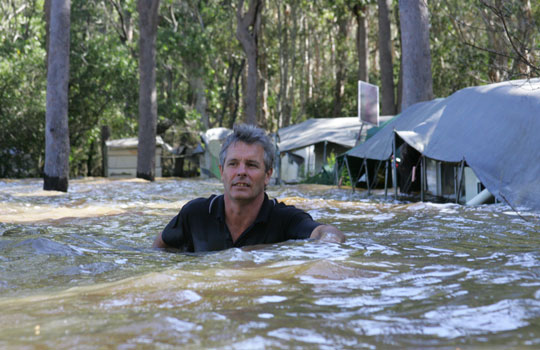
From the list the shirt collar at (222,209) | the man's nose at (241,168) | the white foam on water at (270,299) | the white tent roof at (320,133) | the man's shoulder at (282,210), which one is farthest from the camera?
the white tent roof at (320,133)

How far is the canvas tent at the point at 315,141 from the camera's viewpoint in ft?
78.4

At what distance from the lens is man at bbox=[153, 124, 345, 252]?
5.32 metres

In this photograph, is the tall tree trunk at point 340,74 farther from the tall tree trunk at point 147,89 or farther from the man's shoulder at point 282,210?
the man's shoulder at point 282,210

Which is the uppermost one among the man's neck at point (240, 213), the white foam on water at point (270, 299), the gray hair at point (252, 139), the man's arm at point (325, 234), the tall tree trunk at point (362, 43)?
the tall tree trunk at point (362, 43)

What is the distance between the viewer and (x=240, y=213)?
5441 millimetres

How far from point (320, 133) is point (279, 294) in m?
21.0

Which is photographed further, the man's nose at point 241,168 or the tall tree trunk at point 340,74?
the tall tree trunk at point 340,74

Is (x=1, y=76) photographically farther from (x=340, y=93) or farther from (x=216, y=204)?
(x=216, y=204)

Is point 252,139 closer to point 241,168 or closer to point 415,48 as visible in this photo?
point 241,168

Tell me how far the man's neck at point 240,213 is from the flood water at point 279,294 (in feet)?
0.98

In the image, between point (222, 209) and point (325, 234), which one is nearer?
point (325, 234)

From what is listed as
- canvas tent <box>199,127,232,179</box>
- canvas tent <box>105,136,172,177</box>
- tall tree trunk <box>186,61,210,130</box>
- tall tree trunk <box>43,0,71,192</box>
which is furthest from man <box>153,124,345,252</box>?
tall tree trunk <box>186,61,210,130</box>

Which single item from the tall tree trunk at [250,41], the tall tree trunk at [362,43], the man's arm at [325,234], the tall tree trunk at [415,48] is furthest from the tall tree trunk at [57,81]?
the tall tree trunk at [362,43]

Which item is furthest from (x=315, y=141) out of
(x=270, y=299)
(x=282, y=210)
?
(x=270, y=299)
